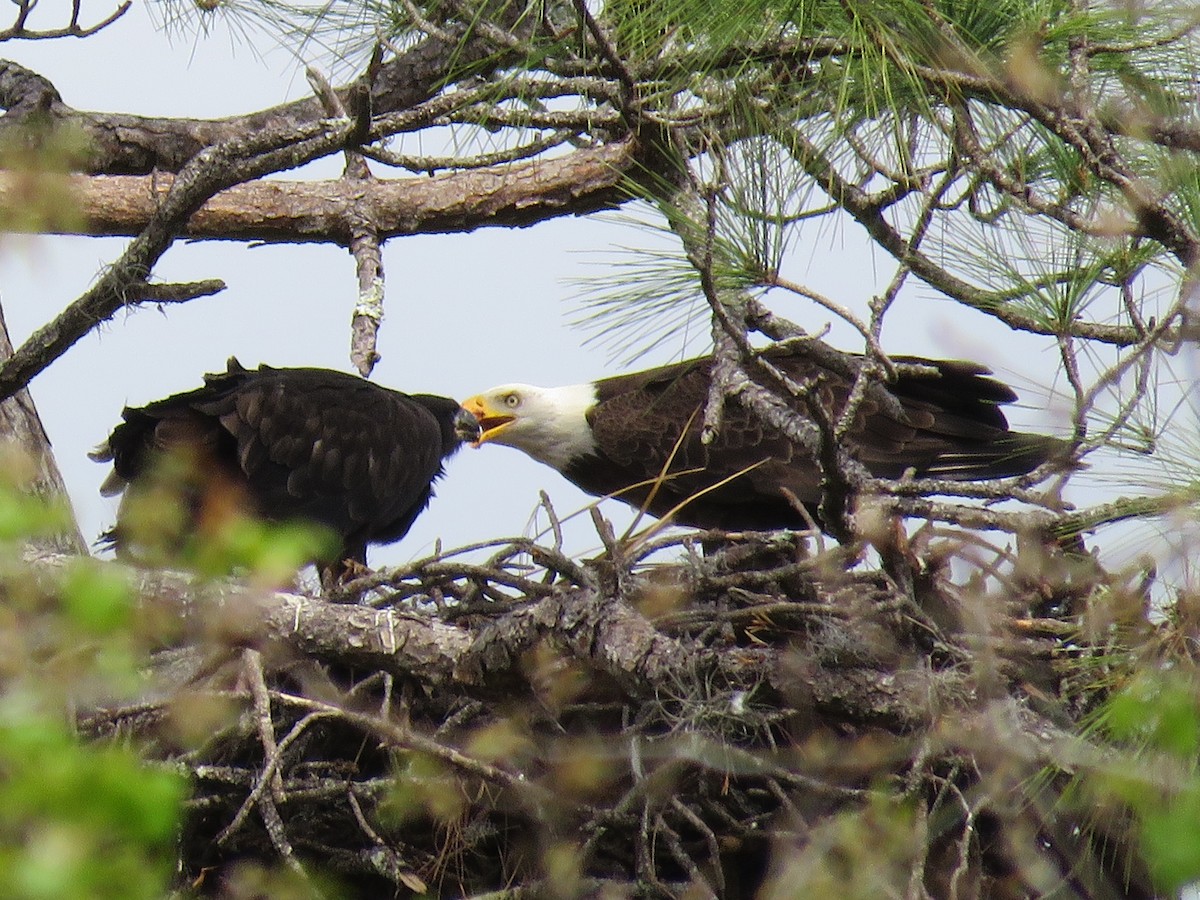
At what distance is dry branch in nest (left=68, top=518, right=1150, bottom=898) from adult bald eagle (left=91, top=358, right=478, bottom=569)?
35.1 inches

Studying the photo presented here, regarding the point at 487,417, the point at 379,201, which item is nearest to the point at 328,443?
the point at 379,201

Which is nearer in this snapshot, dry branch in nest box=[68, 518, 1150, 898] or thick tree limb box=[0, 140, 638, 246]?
dry branch in nest box=[68, 518, 1150, 898]

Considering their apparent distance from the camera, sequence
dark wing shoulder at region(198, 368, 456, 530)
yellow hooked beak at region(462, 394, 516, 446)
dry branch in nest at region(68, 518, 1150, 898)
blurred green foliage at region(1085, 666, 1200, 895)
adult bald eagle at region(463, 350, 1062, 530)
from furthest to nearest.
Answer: yellow hooked beak at region(462, 394, 516, 446) → adult bald eagle at region(463, 350, 1062, 530) → dark wing shoulder at region(198, 368, 456, 530) → dry branch in nest at region(68, 518, 1150, 898) → blurred green foliage at region(1085, 666, 1200, 895)

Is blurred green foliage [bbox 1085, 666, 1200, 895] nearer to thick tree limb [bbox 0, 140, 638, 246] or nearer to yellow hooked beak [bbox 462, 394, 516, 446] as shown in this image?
thick tree limb [bbox 0, 140, 638, 246]

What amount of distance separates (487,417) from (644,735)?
261 centimetres

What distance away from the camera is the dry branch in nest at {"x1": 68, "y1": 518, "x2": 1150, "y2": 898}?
2.77 m

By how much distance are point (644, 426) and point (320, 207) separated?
132cm

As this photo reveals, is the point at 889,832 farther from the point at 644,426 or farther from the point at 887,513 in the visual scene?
the point at 644,426

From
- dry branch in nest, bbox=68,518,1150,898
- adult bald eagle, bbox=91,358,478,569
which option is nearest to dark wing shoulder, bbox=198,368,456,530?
adult bald eagle, bbox=91,358,478,569

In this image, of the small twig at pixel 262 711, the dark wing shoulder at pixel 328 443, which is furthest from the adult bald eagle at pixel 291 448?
the small twig at pixel 262 711

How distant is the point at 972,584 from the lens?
3.38 metres

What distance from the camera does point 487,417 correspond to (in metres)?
5.45

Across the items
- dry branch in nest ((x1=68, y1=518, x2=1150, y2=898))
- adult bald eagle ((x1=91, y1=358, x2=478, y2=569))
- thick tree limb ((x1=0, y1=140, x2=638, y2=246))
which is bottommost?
dry branch in nest ((x1=68, y1=518, x2=1150, y2=898))

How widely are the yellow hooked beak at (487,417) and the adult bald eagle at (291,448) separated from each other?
0.41 meters
